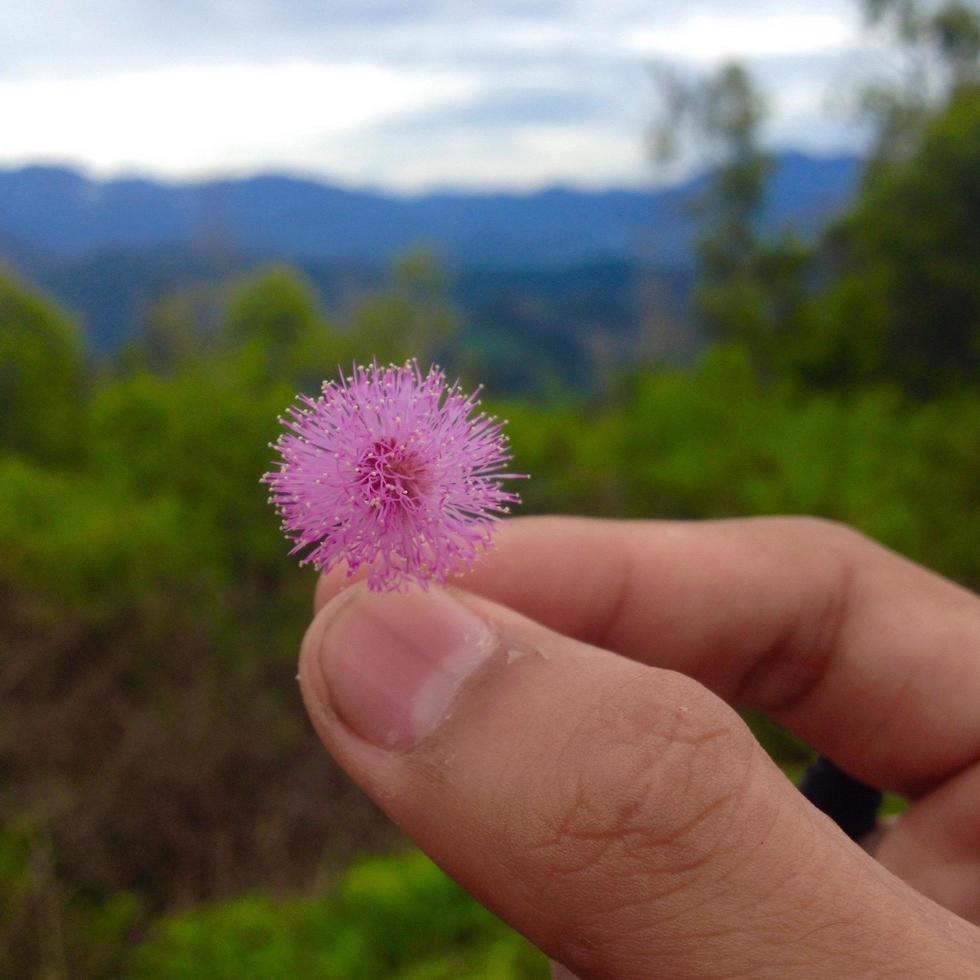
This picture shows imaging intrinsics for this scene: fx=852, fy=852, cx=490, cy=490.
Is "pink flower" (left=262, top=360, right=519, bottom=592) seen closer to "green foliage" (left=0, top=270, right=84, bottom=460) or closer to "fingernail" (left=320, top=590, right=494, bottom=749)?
"fingernail" (left=320, top=590, right=494, bottom=749)

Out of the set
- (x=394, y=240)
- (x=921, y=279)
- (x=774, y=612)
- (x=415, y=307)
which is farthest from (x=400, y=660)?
(x=394, y=240)

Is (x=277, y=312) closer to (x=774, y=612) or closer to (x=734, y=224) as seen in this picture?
(x=734, y=224)

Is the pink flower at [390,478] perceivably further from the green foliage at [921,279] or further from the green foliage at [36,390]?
the green foliage at [921,279]

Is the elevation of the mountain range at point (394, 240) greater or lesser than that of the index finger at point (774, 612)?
greater

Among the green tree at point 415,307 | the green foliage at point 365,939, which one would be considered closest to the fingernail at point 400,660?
the green foliage at point 365,939

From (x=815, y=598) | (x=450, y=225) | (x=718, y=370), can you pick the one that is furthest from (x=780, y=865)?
(x=450, y=225)

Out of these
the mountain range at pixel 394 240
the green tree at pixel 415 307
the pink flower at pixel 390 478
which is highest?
the mountain range at pixel 394 240

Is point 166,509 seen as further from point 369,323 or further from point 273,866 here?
point 369,323
